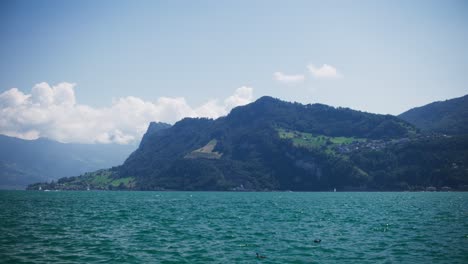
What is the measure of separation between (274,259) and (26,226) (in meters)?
45.0

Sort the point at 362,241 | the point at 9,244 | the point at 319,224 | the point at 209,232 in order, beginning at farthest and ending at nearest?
the point at 319,224
the point at 209,232
the point at 362,241
the point at 9,244

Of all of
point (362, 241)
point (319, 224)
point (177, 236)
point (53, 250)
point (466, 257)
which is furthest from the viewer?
point (319, 224)

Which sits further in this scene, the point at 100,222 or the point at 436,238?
the point at 100,222

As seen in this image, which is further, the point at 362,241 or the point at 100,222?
the point at 100,222

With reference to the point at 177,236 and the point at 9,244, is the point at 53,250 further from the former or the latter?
the point at 177,236

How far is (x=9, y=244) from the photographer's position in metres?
45.8

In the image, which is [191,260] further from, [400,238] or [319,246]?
[400,238]

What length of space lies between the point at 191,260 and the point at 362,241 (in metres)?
24.8

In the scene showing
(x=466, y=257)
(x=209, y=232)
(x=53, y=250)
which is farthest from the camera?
(x=209, y=232)

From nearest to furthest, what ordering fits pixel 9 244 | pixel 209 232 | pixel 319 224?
pixel 9 244
pixel 209 232
pixel 319 224

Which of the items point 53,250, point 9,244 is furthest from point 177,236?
point 9,244

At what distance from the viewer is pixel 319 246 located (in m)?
47.8

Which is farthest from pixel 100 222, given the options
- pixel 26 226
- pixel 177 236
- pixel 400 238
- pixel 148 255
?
pixel 400 238

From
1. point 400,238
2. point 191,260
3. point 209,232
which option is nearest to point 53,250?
point 191,260
